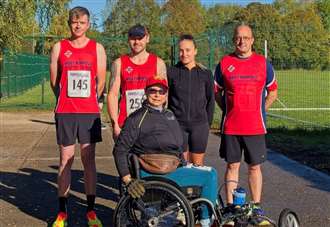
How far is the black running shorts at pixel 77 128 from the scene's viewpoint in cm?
549

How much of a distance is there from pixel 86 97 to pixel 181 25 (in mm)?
57705

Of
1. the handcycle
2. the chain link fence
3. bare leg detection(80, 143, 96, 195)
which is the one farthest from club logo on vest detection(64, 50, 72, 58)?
the chain link fence

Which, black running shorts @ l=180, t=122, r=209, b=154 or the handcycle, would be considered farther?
black running shorts @ l=180, t=122, r=209, b=154

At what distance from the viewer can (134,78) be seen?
215 inches

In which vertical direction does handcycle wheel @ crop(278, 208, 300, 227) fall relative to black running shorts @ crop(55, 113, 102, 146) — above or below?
below

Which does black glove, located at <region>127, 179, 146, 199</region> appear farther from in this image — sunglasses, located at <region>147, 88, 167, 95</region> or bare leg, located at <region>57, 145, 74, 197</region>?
bare leg, located at <region>57, 145, 74, 197</region>

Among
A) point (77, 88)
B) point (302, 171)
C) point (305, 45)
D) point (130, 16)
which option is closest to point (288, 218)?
point (77, 88)

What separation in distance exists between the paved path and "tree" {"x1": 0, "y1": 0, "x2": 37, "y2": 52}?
7.14 meters

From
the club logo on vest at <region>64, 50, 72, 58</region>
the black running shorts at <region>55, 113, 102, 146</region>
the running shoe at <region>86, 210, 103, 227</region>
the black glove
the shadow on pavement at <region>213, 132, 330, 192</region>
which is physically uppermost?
the club logo on vest at <region>64, 50, 72, 58</region>

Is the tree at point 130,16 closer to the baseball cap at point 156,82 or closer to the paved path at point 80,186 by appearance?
the paved path at point 80,186

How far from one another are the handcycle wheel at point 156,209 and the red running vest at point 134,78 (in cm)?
110

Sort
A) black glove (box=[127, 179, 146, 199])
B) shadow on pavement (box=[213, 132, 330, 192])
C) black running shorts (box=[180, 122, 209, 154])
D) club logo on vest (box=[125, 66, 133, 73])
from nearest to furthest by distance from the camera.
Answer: black glove (box=[127, 179, 146, 199]) < club logo on vest (box=[125, 66, 133, 73]) < black running shorts (box=[180, 122, 209, 154]) < shadow on pavement (box=[213, 132, 330, 192])

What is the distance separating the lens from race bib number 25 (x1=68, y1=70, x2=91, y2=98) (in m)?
5.39

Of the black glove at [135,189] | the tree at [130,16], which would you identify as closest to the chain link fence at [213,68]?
the black glove at [135,189]
